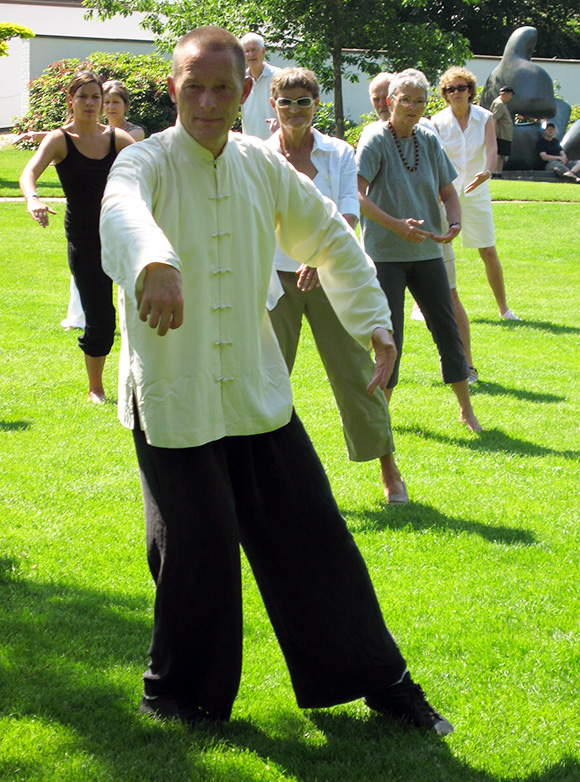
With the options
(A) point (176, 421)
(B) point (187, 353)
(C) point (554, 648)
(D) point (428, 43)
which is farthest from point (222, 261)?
(D) point (428, 43)

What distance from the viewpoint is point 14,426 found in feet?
22.3

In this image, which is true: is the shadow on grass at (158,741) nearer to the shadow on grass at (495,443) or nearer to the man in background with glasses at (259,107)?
the shadow on grass at (495,443)

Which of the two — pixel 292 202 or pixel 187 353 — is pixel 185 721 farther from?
pixel 292 202

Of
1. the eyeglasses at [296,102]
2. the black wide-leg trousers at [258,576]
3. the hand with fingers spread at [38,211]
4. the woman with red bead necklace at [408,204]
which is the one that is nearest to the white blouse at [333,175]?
the eyeglasses at [296,102]

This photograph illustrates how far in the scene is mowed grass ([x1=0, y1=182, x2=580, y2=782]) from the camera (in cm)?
311

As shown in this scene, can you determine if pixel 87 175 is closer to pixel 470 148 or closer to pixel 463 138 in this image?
pixel 463 138

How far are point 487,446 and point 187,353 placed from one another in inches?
159

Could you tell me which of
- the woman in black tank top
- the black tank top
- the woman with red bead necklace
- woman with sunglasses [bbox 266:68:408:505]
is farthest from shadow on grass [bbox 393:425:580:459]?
the black tank top

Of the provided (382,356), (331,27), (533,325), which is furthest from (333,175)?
(331,27)

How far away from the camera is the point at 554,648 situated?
3848 mm

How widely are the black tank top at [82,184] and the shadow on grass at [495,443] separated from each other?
8.63ft

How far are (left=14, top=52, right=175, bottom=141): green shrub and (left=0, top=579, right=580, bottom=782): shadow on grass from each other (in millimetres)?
25945

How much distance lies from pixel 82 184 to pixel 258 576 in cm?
446

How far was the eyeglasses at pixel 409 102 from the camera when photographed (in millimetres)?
6035
